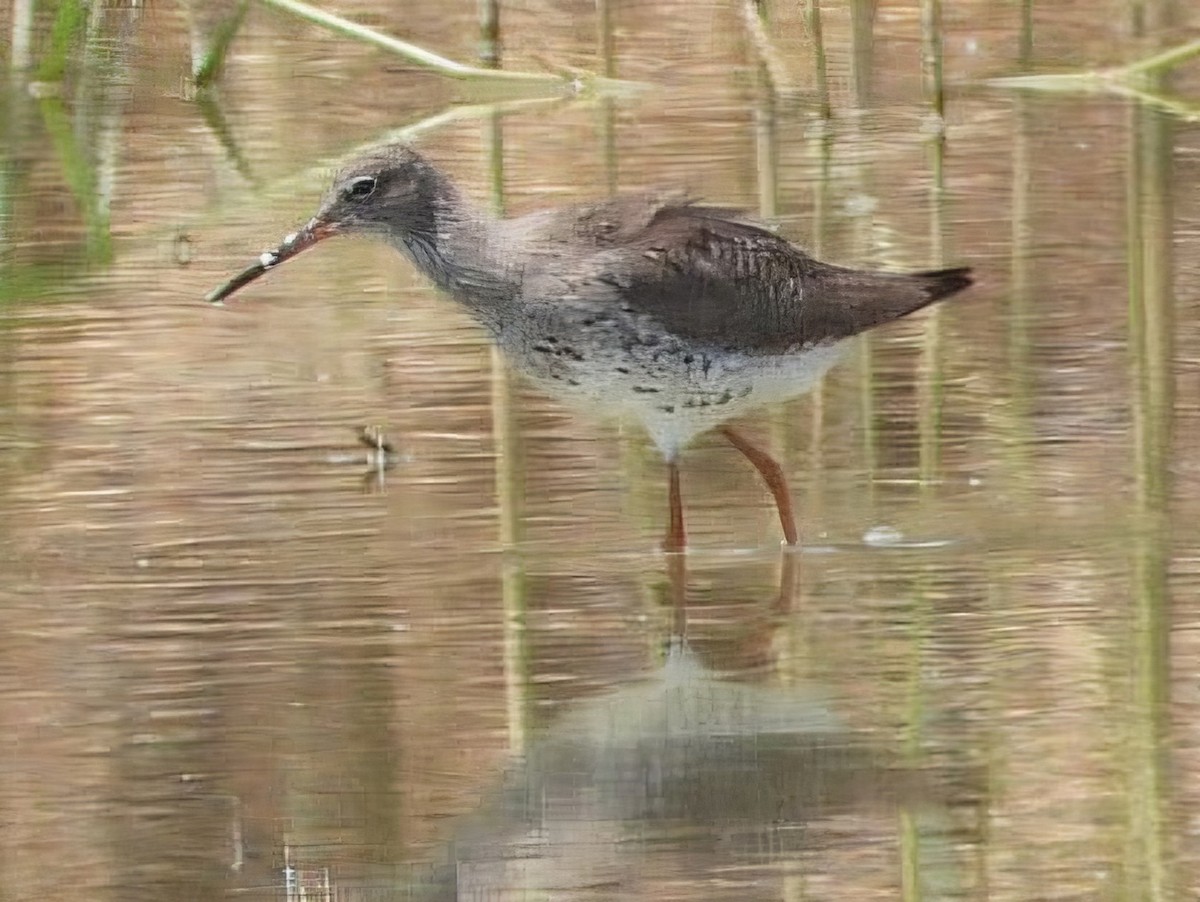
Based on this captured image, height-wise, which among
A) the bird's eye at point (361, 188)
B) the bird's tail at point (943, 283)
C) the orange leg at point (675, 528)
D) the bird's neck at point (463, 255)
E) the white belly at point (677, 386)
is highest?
the bird's eye at point (361, 188)

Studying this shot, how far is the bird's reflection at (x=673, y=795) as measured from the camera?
540 cm

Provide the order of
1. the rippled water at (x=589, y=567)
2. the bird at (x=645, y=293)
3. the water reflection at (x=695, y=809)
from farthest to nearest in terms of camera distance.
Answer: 1. the bird at (x=645, y=293)
2. the rippled water at (x=589, y=567)
3. the water reflection at (x=695, y=809)

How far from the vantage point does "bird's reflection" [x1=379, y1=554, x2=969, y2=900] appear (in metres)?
5.40

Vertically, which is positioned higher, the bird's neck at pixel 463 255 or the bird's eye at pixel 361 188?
the bird's eye at pixel 361 188

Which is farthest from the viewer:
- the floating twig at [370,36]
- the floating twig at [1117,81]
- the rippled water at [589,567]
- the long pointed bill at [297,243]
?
the floating twig at [1117,81]

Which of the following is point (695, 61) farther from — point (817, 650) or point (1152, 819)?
point (1152, 819)

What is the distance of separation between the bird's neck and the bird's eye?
17 cm

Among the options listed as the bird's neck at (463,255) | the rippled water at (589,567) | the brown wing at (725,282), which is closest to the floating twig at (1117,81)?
the rippled water at (589,567)

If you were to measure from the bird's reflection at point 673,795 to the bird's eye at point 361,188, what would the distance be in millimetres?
2140

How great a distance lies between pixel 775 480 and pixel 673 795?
89.2 inches

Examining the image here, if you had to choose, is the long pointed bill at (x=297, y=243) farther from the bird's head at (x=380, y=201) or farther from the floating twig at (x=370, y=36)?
the floating twig at (x=370, y=36)

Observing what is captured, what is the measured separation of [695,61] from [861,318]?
360 inches

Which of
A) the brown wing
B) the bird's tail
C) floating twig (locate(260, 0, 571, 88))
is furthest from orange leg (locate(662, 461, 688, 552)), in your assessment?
floating twig (locate(260, 0, 571, 88))

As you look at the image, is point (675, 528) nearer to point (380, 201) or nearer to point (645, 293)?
point (645, 293)
